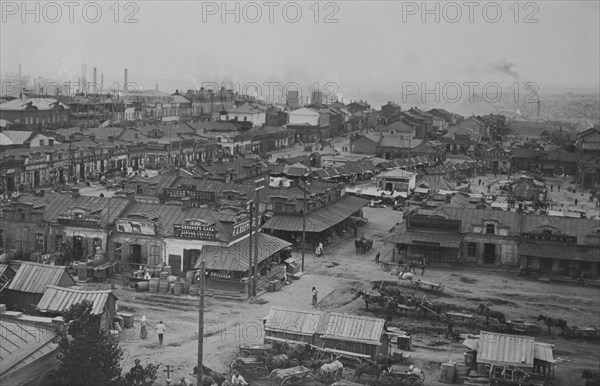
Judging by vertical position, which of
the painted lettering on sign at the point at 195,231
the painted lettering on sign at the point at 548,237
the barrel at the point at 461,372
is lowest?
the barrel at the point at 461,372

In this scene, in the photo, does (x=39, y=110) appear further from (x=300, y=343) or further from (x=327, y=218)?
(x=300, y=343)

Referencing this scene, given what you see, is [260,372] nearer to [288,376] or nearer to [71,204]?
[288,376]

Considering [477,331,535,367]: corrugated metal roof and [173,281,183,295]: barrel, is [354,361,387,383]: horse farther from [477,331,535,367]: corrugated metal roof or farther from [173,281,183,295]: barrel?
[173,281,183,295]: barrel

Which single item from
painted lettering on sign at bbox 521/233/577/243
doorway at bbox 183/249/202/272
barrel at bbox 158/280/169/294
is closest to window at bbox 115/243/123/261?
doorway at bbox 183/249/202/272

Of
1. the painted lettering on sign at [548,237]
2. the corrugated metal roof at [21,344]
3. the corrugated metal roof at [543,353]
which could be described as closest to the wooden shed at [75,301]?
the corrugated metal roof at [21,344]

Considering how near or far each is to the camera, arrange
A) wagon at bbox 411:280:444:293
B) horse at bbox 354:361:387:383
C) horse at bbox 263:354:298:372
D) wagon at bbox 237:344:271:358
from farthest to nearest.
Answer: wagon at bbox 411:280:444:293 < wagon at bbox 237:344:271:358 < horse at bbox 263:354:298:372 < horse at bbox 354:361:387:383

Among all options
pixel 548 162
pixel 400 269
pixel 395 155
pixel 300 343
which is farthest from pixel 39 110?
pixel 300 343

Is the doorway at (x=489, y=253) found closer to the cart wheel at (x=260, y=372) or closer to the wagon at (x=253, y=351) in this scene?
the wagon at (x=253, y=351)
